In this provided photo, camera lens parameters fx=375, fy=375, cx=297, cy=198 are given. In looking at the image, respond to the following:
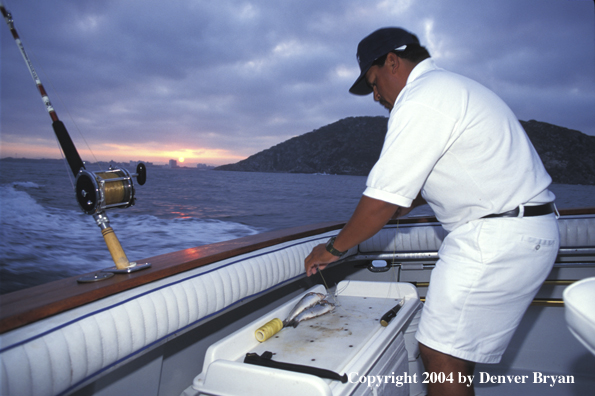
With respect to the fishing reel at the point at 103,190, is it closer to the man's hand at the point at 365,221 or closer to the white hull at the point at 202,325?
the white hull at the point at 202,325

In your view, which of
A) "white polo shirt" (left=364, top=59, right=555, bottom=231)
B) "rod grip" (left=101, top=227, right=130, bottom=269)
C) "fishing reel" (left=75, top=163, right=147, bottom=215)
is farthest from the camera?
"rod grip" (left=101, top=227, right=130, bottom=269)

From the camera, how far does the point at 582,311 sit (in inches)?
25.6

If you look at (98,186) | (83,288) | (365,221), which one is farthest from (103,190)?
(365,221)

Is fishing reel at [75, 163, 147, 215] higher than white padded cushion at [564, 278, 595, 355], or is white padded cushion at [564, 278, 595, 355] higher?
fishing reel at [75, 163, 147, 215]

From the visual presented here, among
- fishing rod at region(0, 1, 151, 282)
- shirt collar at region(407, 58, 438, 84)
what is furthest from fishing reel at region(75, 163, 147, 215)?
shirt collar at region(407, 58, 438, 84)

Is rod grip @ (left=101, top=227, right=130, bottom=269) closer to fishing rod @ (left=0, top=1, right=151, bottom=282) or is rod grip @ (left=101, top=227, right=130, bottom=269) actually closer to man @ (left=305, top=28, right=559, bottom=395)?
fishing rod @ (left=0, top=1, right=151, bottom=282)

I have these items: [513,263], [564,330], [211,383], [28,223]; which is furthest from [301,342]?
[28,223]

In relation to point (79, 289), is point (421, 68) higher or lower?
higher

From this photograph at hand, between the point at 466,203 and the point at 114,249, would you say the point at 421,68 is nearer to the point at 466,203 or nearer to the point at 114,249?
the point at 466,203

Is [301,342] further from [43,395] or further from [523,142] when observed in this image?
[523,142]

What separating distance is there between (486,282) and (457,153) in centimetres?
38

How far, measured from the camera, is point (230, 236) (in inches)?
256

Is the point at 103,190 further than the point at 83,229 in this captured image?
No

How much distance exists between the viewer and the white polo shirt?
1018 mm
